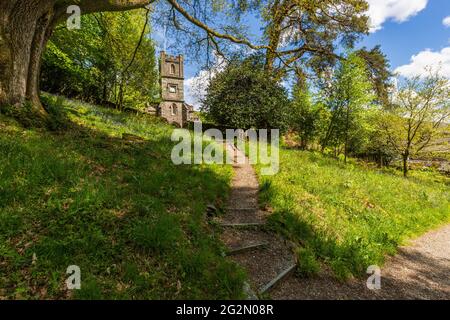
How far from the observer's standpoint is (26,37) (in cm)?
710

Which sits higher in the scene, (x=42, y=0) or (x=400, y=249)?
(x=42, y=0)

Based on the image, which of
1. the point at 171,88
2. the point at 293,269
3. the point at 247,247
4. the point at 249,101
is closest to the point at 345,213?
the point at 293,269

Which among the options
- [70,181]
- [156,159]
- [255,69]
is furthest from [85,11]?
[255,69]

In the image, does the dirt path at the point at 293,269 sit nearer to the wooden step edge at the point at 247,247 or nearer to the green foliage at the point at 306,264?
the wooden step edge at the point at 247,247

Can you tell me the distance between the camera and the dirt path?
4438 millimetres

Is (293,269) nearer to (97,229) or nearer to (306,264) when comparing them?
(306,264)

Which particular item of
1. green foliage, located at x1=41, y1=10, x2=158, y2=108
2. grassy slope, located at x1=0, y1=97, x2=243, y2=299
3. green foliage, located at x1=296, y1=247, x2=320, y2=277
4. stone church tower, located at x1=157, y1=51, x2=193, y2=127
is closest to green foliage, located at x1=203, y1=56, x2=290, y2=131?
green foliage, located at x1=41, y1=10, x2=158, y2=108

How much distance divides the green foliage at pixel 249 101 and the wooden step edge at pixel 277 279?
→ 17.9m

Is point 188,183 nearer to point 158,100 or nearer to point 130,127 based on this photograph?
point 130,127

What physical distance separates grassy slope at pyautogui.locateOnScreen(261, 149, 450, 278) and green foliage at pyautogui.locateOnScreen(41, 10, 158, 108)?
55.8ft

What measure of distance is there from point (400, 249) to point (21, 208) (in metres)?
9.34

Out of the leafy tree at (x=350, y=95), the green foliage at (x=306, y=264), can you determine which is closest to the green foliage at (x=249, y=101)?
the leafy tree at (x=350, y=95)

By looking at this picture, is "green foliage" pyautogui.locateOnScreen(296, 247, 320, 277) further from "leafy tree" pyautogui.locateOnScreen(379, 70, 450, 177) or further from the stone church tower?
the stone church tower

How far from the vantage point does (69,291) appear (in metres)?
3.13
